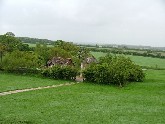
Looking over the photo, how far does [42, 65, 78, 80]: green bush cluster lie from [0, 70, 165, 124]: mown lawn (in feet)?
25.7

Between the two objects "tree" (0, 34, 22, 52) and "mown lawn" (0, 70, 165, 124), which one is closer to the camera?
"mown lawn" (0, 70, 165, 124)

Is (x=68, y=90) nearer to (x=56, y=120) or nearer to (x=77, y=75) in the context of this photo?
(x=77, y=75)

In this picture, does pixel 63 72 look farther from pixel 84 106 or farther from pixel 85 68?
pixel 84 106

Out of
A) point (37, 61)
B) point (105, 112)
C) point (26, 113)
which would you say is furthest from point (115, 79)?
point (26, 113)

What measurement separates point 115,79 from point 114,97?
11.8 meters

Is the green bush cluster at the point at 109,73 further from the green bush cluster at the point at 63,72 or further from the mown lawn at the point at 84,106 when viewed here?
the mown lawn at the point at 84,106

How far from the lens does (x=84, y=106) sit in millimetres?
32625

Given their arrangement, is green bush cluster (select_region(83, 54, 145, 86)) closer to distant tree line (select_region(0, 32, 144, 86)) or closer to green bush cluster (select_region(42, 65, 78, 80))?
distant tree line (select_region(0, 32, 144, 86))

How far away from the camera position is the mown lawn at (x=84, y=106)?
26953 millimetres

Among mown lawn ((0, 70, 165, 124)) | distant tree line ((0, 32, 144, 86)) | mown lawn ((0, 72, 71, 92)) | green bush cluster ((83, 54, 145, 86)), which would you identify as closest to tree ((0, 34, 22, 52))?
distant tree line ((0, 32, 144, 86))

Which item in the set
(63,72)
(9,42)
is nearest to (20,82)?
(63,72)

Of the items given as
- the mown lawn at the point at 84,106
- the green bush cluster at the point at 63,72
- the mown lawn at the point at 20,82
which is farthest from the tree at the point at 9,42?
the mown lawn at the point at 84,106

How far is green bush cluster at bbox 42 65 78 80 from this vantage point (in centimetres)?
5344

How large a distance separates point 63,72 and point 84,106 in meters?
21.3
